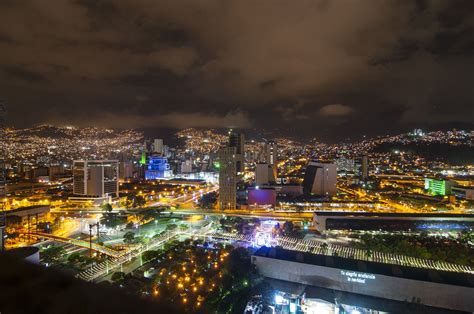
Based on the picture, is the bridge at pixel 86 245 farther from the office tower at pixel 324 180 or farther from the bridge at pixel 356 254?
the office tower at pixel 324 180

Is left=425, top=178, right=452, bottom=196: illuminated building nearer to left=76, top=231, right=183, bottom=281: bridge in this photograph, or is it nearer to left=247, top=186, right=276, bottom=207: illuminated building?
left=247, top=186, right=276, bottom=207: illuminated building

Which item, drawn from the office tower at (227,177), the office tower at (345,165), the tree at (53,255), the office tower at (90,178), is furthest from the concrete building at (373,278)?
the office tower at (345,165)

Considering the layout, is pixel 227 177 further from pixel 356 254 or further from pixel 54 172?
pixel 54 172

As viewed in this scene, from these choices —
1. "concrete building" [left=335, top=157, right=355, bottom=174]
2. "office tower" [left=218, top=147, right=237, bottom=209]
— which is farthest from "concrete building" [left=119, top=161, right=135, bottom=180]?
"concrete building" [left=335, top=157, right=355, bottom=174]

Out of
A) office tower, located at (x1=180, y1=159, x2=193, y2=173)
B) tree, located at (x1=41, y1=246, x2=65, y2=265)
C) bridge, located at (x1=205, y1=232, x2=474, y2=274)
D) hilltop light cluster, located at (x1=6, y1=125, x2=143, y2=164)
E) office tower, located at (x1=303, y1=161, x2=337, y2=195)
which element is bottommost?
bridge, located at (x1=205, y1=232, x2=474, y2=274)

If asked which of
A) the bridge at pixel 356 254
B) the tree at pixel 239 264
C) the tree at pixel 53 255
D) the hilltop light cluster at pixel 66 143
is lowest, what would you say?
the bridge at pixel 356 254

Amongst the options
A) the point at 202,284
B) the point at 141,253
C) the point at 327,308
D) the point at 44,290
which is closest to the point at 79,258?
the point at 141,253

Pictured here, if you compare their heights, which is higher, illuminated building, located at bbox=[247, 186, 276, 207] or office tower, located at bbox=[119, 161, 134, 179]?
office tower, located at bbox=[119, 161, 134, 179]
